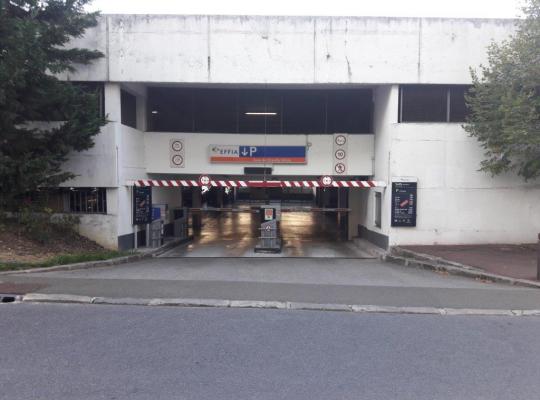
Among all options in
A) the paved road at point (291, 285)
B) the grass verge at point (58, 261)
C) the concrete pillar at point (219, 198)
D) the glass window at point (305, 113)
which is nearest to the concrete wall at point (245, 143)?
the glass window at point (305, 113)

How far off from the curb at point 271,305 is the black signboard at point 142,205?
7.30 metres

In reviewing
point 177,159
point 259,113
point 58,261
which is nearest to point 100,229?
point 58,261

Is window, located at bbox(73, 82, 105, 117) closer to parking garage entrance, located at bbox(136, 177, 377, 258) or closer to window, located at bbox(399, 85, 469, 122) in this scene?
parking garage entrance, located at bbox(136, 177, 377, 258)

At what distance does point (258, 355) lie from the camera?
5.12 meters

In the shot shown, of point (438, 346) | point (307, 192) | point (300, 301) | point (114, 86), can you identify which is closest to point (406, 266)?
point (300, 301)

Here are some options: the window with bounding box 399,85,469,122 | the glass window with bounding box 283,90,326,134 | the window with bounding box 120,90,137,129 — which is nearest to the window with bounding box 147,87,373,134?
the glass window with bounding box 283,90,326,134

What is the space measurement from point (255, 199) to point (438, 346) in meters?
23.1

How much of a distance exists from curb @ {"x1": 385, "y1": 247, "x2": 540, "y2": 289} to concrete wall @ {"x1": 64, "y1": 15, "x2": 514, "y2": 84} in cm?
520

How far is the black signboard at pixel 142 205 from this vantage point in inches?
571

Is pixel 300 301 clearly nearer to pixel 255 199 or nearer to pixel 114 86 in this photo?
pixel 114 86

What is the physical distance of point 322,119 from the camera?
645 inches

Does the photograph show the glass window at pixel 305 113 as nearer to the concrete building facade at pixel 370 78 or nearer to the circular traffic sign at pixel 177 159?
the concrete building facade at pixel 370 78

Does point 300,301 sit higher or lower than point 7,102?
lower

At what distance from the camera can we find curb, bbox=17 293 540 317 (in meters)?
7.13
